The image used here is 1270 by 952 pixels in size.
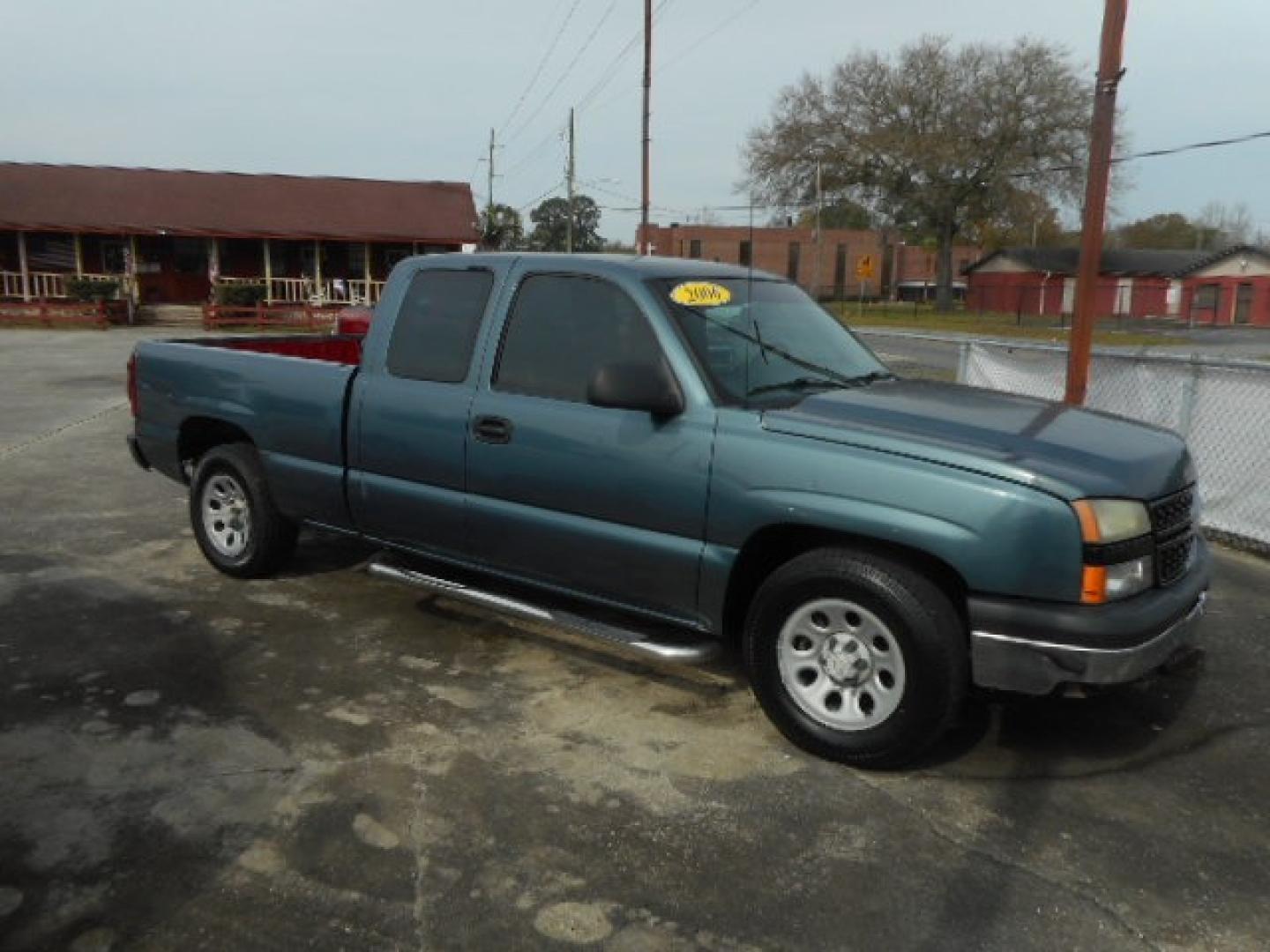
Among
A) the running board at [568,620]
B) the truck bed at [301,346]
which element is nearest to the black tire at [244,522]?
the truck bed at [301,346]

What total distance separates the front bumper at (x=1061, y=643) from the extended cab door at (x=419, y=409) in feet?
7.44

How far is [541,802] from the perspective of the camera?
11.2 ft

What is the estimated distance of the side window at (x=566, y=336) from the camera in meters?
4.14

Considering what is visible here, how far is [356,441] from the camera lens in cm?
486

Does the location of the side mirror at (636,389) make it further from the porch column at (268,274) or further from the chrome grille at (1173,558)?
the porch column at (268,274)

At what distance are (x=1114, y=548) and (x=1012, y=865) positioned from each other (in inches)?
40.8

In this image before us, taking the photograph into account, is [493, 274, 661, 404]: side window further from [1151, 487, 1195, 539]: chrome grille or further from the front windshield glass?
[1151, 487, 1195, 539]: chrome grille

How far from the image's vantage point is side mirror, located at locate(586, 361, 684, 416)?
12.3ft

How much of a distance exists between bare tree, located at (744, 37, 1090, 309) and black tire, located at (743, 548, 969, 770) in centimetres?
5070

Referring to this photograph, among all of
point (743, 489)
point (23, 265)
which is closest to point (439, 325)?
point (743, 489)

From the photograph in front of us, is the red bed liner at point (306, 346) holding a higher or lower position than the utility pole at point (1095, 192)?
lower

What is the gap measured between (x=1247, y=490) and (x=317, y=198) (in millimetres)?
36750

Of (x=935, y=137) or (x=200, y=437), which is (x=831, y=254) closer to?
(x=935, y=137)

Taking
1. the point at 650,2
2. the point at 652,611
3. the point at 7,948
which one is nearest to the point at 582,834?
the point at 652,611
